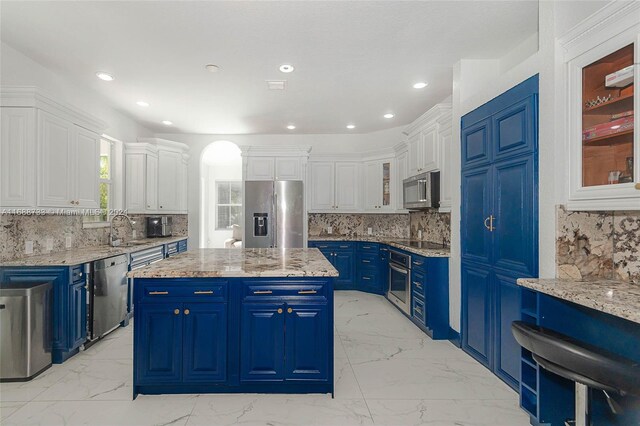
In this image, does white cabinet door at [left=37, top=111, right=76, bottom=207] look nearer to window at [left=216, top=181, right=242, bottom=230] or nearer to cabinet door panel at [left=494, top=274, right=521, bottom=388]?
cabinet door panel at [left=494, top=274, right=521, bottom=388]

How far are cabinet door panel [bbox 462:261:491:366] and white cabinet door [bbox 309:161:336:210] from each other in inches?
127

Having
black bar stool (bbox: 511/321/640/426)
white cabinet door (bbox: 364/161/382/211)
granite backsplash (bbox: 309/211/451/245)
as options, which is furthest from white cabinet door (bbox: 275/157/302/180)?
black bar stool (bbox: 511/321/640/426)

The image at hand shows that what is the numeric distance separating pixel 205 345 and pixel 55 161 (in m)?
2.40

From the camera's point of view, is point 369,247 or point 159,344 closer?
point 159,344

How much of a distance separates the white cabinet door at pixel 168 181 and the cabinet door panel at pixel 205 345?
3.56 m

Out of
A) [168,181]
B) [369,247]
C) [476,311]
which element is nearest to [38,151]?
[168,181]

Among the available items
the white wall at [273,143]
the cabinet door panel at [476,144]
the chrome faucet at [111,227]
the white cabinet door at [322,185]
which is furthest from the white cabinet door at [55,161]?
the cabinet door panel at [476,144]

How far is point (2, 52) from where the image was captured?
9.74 ft

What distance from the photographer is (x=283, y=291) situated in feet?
7.69

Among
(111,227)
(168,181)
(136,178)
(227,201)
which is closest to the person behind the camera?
(111,227)

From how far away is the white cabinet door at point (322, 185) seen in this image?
238 inches

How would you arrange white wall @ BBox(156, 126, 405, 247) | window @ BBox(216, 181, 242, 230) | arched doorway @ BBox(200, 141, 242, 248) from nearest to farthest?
white wall @ BBox(156, 126, 405, 247)
arched doorway @ BBox(200, 141, 242, 248)
window @ BBox(216, 181, 242, 230)

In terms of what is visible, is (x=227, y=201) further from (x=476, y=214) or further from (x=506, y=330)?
(x=506, y=330)

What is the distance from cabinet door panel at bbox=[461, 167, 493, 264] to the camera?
275 centimetres
